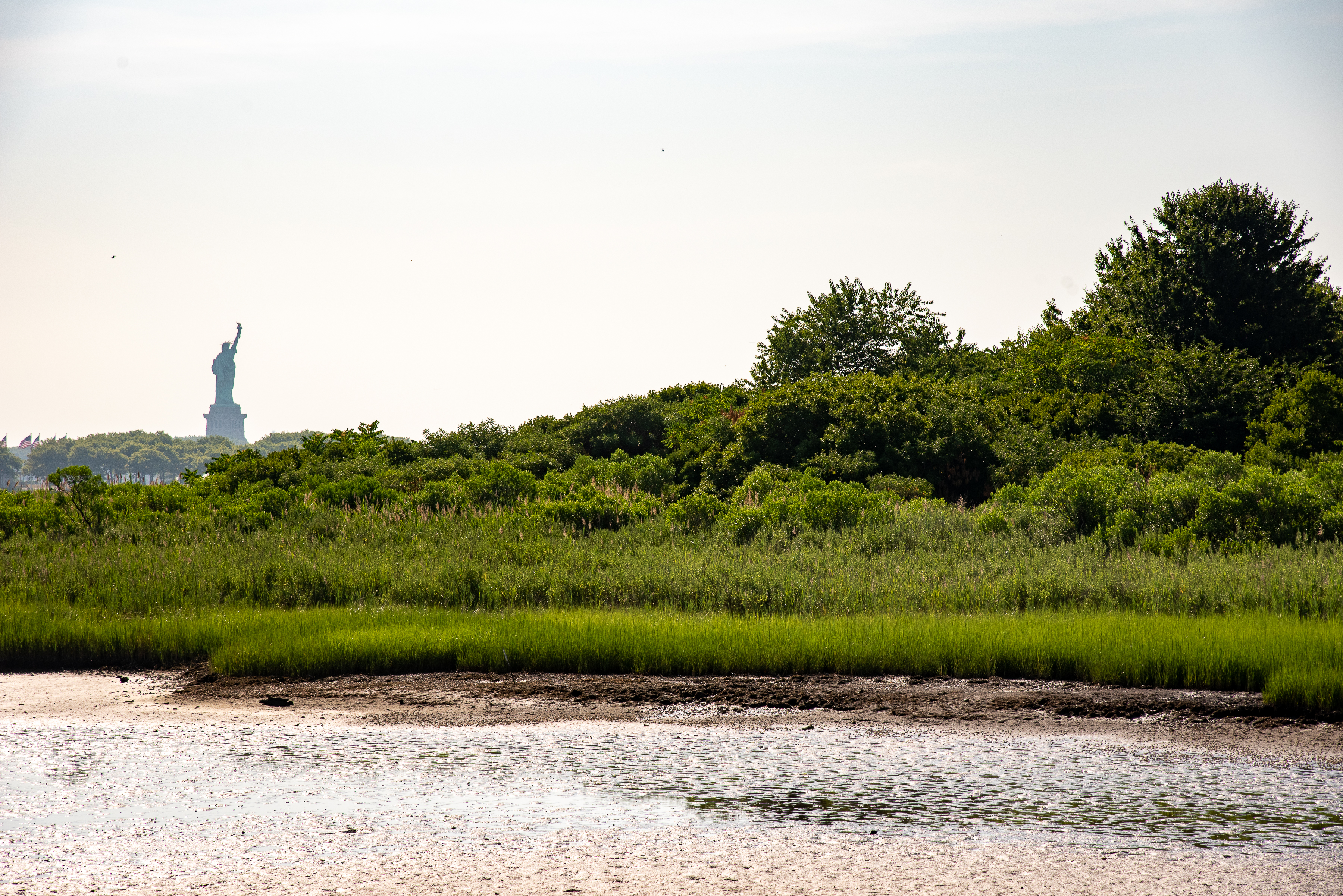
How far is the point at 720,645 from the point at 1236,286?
34.8 meters

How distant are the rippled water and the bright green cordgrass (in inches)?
101

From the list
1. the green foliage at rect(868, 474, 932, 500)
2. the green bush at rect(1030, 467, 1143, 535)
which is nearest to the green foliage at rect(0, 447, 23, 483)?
the green foliage at rect(868, 474, 932, 500)

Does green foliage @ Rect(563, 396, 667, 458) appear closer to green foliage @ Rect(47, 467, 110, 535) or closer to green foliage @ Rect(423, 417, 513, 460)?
green foliage @ Rect(423, 417, 513, 460)

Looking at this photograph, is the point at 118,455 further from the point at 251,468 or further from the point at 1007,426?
the point at 1007,426

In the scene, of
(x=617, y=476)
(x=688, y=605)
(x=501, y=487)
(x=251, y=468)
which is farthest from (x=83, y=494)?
(x=688, y=605)

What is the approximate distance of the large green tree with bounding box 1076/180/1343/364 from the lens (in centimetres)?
3775

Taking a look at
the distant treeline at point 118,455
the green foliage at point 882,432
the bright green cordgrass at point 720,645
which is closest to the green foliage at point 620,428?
the green foliage at point 882,432

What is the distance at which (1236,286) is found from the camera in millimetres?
38625

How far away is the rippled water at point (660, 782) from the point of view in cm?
638

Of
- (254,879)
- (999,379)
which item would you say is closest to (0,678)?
(254,879)

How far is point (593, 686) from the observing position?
35.2ft

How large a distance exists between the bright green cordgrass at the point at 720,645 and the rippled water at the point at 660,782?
2.57m

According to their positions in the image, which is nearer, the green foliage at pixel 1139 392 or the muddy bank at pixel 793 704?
the muddy bank at pixel 793 704

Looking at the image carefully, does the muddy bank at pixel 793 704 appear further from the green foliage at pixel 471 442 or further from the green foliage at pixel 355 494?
the green foliage at pixel 471 442
